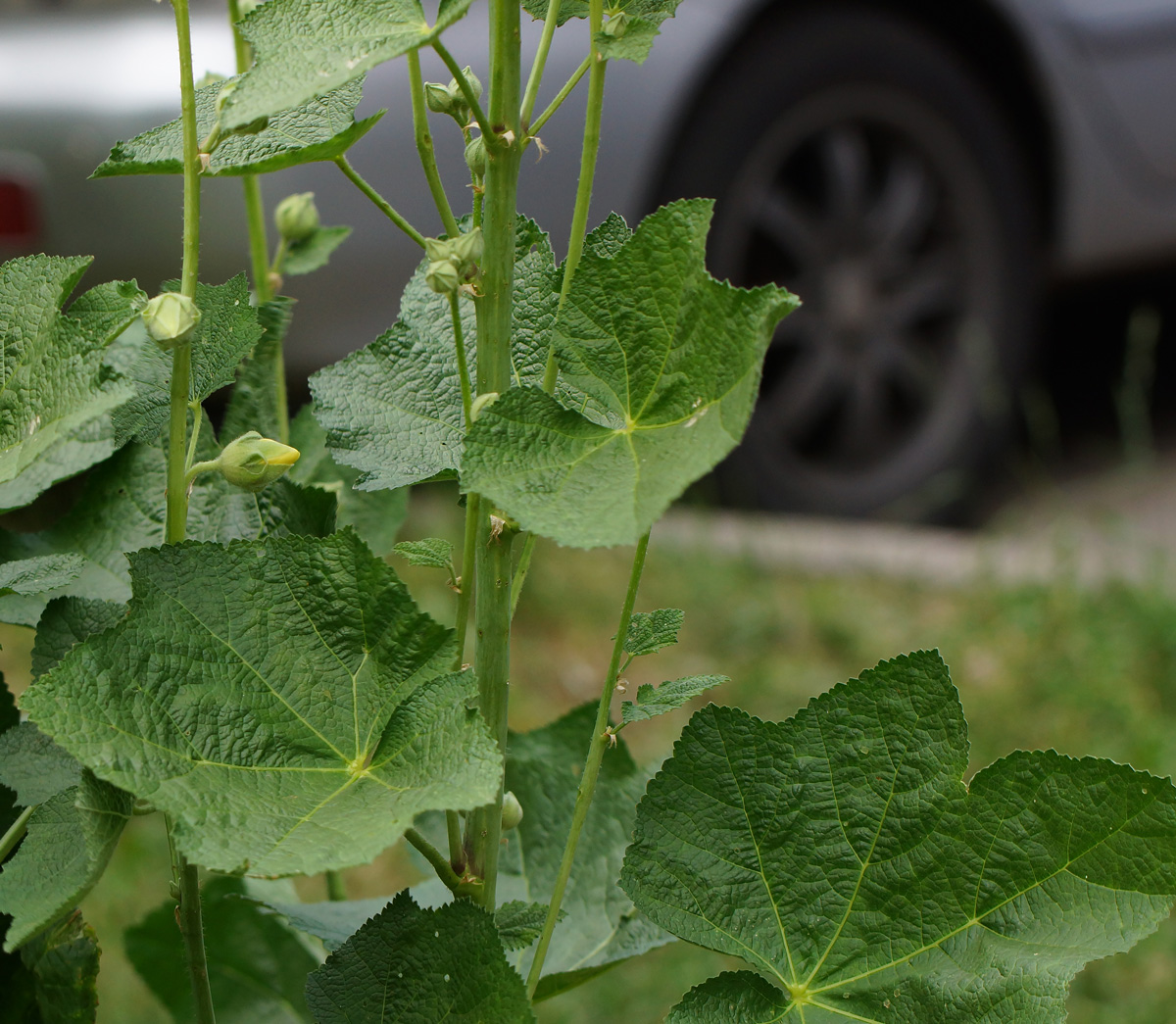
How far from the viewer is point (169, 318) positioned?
0.49 m

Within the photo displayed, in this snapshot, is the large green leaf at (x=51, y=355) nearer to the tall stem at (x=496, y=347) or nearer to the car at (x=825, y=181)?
the tall stem at (x=496, y=347)

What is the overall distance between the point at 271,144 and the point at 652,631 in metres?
0.24

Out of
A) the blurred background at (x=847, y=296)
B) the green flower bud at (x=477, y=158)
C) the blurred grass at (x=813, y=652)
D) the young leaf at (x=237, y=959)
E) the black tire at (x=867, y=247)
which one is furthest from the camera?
the black tire at (x=867, y=247)

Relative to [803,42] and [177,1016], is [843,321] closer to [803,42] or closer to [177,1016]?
[803,42]

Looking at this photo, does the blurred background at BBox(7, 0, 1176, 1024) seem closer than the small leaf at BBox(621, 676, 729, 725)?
No

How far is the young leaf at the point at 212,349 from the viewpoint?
0.54 meters

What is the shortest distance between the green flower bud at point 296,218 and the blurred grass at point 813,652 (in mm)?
1168

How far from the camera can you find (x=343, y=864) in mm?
404

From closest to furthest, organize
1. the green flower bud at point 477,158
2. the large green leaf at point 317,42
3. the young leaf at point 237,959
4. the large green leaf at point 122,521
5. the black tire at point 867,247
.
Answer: the large green leaf at point 317,42 → the green flower bud at point 477,158 → the large green leaf at point 122,521 → the young leaf at point 237,959 → the black tire at point 867,247

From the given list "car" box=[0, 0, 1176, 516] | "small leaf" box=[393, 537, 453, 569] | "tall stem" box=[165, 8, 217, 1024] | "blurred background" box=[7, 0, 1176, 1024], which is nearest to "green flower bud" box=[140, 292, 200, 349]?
"tall stem" box=[165, 8, 217, 1024]

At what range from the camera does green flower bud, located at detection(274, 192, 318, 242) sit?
0.81m

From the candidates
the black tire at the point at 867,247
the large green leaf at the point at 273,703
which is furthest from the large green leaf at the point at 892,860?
the black tire at the point at 867,247

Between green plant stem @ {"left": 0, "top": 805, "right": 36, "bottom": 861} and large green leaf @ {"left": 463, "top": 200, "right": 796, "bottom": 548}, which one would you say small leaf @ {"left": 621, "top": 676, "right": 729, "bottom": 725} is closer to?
large green leaf @ {"left": 463, "top": 200, "right": 796, "bottom": 548}

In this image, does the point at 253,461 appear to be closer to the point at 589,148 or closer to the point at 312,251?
the point at 589,148
